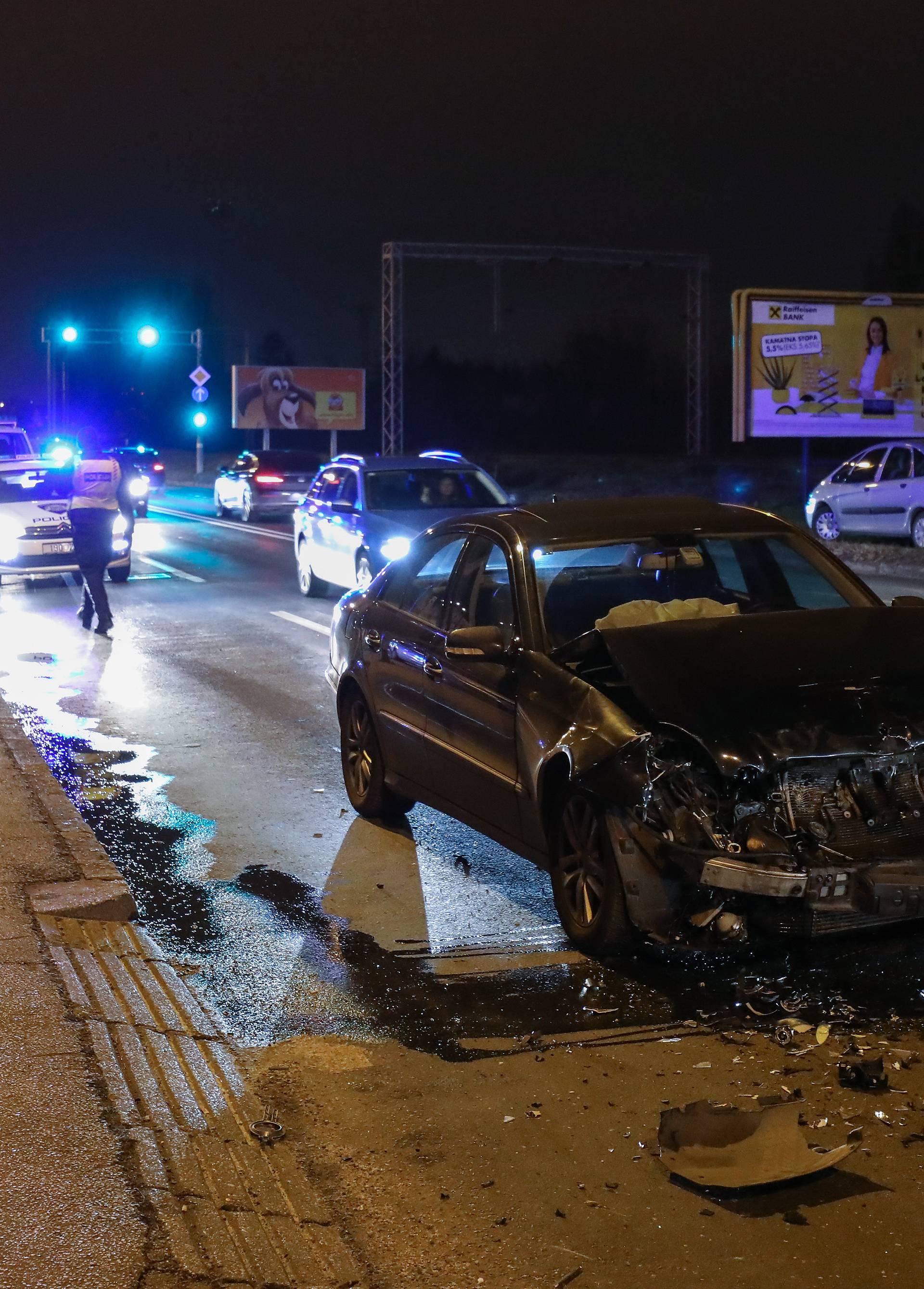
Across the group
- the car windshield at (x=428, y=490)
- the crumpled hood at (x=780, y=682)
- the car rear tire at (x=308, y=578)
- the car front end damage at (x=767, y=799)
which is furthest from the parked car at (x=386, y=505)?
the car front end damage at (x=767, y=799)

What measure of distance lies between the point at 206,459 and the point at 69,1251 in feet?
268

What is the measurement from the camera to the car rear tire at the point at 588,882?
5219 mm

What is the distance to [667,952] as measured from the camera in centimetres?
547

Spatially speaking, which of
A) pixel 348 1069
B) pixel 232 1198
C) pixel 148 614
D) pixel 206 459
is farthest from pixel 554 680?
pixel 206 459

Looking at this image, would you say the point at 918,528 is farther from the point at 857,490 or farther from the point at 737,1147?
the point at 737,1147

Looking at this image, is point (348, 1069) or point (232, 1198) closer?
point (232, 1198)

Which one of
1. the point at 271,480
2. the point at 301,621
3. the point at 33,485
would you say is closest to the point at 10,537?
the point at 33,485

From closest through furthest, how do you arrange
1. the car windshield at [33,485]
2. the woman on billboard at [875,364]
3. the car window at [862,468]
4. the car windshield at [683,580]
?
the car windshield at [683,580] < the car windshield at [33,485] < the car window at [862,468] < the woman on billboard at [875,364]

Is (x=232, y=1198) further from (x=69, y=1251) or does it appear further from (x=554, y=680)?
(x=554, y=680)

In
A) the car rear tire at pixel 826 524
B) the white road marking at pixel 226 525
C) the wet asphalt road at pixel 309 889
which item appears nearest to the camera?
the wet asphalt road at pixel 309 889

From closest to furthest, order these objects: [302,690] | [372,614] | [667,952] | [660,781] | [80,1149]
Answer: [80,1149], [660,781], [667,952], [372,614], [302,690]

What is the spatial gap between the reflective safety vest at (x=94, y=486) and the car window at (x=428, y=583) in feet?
28.2

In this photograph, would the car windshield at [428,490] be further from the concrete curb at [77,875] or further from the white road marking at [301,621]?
the concrete curb at [77,875]

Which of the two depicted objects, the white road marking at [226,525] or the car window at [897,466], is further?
the white road marking at [226,525]
